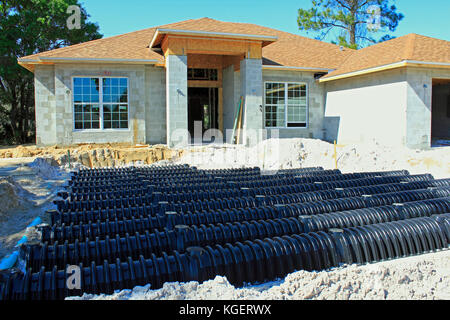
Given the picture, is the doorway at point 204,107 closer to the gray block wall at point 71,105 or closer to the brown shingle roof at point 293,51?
the brown shingle roof at point 293,51

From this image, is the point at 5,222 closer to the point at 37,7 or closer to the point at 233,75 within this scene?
the point at 233,75

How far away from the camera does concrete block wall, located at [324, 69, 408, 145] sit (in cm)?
1580

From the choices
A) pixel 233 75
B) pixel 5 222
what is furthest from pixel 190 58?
pixel 5 222

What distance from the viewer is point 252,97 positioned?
17312 millimetres

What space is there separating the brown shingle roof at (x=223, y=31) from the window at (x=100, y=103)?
1.15 meters

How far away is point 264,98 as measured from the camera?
63.7 ft

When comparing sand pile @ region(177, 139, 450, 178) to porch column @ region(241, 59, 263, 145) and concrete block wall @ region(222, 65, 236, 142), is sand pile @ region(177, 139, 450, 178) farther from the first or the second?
concrete block wall @ region(222, 65, 236, 142)

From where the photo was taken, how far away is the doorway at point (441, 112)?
21.5m

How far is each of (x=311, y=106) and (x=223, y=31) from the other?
21.3ft

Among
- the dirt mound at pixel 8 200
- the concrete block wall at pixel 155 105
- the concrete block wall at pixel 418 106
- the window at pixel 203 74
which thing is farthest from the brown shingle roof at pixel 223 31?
the dirt mound at pixel 8 200

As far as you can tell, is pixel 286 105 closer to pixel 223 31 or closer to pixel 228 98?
pixel 228 98

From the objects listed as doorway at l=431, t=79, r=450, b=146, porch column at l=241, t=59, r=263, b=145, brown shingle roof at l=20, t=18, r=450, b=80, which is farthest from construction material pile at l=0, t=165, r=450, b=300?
doorway at l=431, t=79, r=450, b=146

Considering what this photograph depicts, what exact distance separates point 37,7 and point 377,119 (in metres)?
20.9

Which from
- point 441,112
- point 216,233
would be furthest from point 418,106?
point 216,233
